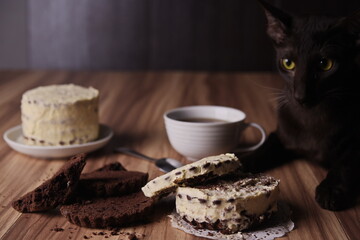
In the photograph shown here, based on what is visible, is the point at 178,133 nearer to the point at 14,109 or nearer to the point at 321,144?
the point at 321,144

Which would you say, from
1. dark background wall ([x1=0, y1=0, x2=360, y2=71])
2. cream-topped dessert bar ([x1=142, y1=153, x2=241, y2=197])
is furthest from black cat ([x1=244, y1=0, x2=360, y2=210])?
dark background wall ([x1=0, y1=0, x2=360, y2=71])

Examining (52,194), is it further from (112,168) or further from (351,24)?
(351,24)

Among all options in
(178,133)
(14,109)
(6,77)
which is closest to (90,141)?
(178,133)

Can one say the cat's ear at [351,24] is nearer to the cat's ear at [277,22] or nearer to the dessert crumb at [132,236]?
the cat's ear at [277,22]

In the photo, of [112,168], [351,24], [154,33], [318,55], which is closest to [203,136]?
[112,168]

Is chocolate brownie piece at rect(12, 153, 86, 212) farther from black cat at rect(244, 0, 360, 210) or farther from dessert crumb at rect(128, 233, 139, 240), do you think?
black cat at rect(244, 0, 360, 210)
